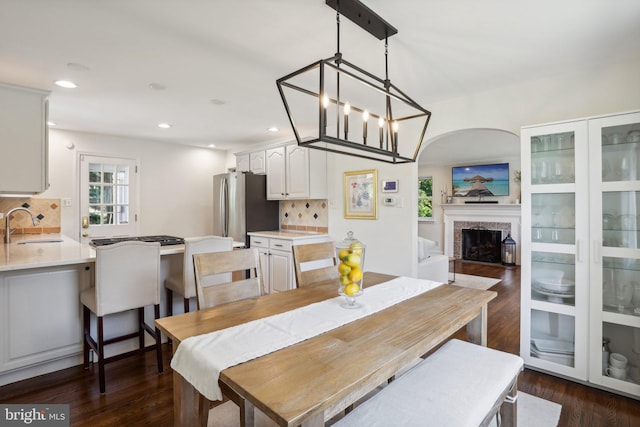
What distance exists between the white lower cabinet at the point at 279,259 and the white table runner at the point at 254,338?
7.50 feet

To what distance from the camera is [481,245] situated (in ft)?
23.6

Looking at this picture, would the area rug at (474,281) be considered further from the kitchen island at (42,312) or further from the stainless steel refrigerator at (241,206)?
the kitchen island at (42,312)

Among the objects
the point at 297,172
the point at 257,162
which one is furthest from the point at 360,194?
the point at 257,162

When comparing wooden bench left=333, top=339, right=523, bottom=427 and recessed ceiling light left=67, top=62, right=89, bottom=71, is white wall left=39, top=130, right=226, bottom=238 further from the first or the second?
wooden bench left=333, top=339, right=523, bottom=427

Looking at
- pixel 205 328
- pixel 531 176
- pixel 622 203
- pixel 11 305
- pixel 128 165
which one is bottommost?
pixel 11 305

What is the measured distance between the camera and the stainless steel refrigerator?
462 centimetres

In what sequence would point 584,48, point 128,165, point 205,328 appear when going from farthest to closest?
1. point 128,165
2. point 584,48
3. point 205,328

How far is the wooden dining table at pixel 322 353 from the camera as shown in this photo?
2.91 ft

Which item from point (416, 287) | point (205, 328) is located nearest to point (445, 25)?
point (416, 287)

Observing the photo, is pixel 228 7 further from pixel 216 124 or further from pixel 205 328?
pixel 216 124

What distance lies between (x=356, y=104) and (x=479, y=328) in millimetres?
2436

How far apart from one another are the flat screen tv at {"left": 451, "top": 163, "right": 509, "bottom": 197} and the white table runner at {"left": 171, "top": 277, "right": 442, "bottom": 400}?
6.18 m

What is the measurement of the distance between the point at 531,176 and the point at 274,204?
11.5ft

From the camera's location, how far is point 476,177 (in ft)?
23.6
